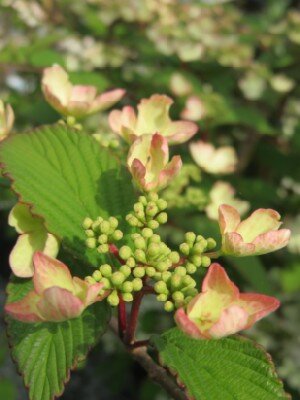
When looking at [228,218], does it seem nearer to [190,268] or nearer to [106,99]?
[190,268]

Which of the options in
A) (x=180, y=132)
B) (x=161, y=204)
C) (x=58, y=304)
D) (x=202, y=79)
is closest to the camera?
(x=58, y=304)

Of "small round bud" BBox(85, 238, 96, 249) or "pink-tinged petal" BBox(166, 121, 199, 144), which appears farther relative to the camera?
"pink-tinged petal" BBox(166, 121, 199, 144)

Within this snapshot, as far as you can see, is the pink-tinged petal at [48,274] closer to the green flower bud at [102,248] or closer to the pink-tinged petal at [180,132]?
A: the green flower bud at [102,248]

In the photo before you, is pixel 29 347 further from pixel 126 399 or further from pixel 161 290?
pixel 126 399

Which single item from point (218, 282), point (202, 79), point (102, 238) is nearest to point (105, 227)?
point (102, 238)

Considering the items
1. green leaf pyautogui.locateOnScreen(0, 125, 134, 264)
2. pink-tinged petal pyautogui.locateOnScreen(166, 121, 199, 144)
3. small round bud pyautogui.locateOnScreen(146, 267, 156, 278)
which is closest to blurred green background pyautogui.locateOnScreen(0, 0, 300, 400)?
pink-tinged petal pyautogui.locateOnScreen(166, 121, 199, 144)

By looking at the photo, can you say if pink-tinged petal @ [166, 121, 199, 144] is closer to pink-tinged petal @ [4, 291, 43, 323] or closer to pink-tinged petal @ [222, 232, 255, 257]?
pink-tinged petal @ [222, 232, 255, 257]

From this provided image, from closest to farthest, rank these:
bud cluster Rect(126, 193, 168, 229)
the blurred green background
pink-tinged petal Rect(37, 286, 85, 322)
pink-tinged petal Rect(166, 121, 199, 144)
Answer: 1. pink-tinged petal Rect(37, 286, 85, 322)
2. bud cluster Rect(126, 193, 168, 229)
3. pink-tinged petal Rect(166, 121, 199, 144)
4. the blurred green background

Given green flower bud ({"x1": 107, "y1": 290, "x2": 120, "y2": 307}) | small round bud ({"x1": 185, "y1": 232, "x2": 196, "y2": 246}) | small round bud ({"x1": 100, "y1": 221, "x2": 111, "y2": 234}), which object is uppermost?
small round bud ({"x1": 100, "y1": 221, "x2": 111, "y2": 234})

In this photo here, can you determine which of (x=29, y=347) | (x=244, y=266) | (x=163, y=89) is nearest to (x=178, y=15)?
(x=163, y=89)
